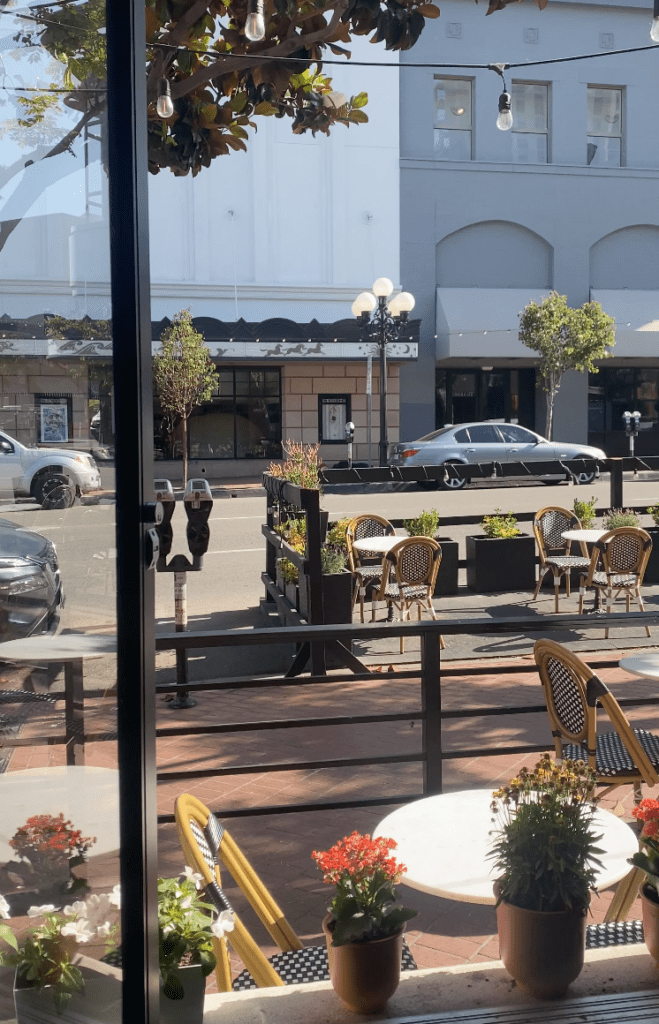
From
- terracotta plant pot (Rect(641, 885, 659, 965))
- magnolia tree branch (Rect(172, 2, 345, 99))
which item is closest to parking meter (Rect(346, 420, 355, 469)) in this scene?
magnolia tree branch (Rect(172, 2, 345, 99))

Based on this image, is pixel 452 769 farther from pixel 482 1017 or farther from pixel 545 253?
pixel 545 253

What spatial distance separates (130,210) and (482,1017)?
175 centimetres

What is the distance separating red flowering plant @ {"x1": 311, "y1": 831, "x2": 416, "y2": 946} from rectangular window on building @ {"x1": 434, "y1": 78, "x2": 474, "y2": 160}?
29.6 m

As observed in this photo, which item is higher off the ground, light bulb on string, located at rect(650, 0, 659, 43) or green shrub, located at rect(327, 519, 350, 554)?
light bulb on string, located at rect(650, 0, 659, 43)

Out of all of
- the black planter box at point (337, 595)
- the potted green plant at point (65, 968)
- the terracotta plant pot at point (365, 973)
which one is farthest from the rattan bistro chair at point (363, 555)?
the potted green plant at point (65, 968)

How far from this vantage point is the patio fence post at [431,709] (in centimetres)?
355

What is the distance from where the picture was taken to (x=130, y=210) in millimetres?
1447

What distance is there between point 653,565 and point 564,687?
729cm

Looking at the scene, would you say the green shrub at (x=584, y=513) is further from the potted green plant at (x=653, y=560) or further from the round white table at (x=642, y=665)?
the round white table at (x=642, y=665)

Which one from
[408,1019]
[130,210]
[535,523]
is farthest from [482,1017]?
[535,523]

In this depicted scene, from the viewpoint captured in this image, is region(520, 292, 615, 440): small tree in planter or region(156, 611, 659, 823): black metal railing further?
region(520, 292, 615, 440): small tree in planter

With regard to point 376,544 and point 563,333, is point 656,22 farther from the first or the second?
point 563,333

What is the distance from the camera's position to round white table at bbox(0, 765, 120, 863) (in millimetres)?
1404

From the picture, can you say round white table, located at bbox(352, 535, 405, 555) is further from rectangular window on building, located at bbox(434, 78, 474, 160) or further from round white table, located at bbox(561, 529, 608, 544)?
rectangular window on building, located at bbox(434, 78, 474, 160)
